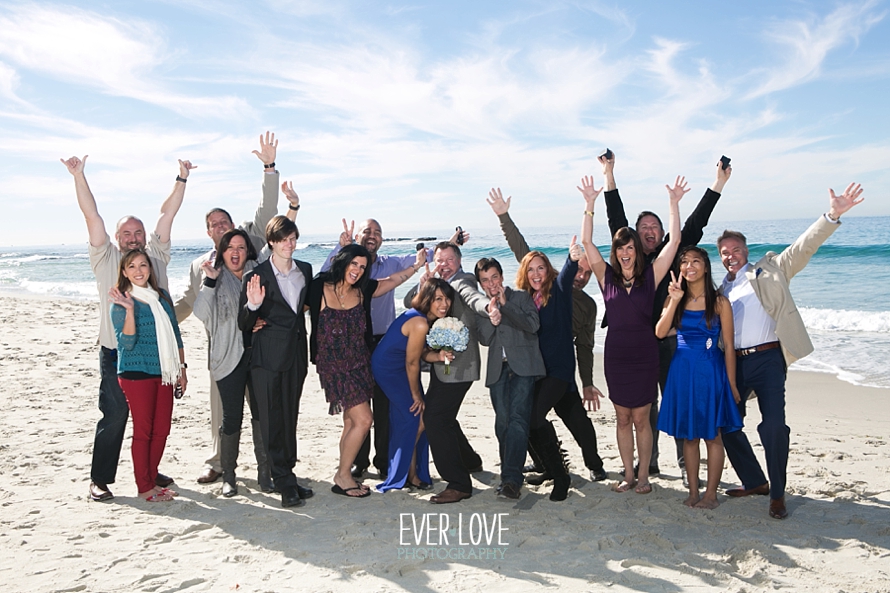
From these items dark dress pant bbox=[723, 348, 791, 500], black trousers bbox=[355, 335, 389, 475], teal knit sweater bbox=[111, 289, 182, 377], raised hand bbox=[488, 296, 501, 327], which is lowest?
black trousers bbox=[355, 335, 389, 475]

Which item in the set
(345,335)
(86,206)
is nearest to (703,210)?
(345,335)

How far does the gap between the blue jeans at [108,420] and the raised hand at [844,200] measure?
504 cm

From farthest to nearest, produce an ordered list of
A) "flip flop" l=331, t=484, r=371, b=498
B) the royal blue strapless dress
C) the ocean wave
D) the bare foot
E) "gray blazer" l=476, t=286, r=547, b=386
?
the ocean wave → "flip flop" l=331, t=484, r=371, b=498 → "gray blazer" l=476, t=286, r=547, b=386 → the bare foot → the royal blue strapless dress

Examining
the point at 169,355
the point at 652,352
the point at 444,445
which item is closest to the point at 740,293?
the point at 652,352

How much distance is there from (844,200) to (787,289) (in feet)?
2.32

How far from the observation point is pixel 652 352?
15.8 ft

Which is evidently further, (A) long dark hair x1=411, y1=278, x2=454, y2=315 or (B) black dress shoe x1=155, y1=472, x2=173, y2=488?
(B) black dress shoe x1=155, y1=472, x2=173, y2=488

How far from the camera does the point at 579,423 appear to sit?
17.3 ft

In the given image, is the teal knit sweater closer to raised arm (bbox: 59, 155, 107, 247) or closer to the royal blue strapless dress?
raised arm (bbox: 59, 155, 107, 247)

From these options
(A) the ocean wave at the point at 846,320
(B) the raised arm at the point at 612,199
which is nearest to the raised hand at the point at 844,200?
(B) the raised arm at the point at 612,199

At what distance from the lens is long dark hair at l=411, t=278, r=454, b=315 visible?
4.82 metres

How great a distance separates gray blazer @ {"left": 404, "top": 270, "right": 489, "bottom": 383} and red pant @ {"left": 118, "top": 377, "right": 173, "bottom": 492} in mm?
1880

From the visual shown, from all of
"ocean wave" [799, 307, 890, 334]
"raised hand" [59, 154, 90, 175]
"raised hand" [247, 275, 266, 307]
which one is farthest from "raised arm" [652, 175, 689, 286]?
"ocean wave" [799, 307, 890, 334]

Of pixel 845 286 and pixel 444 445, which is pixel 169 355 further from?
pixel 845 286
